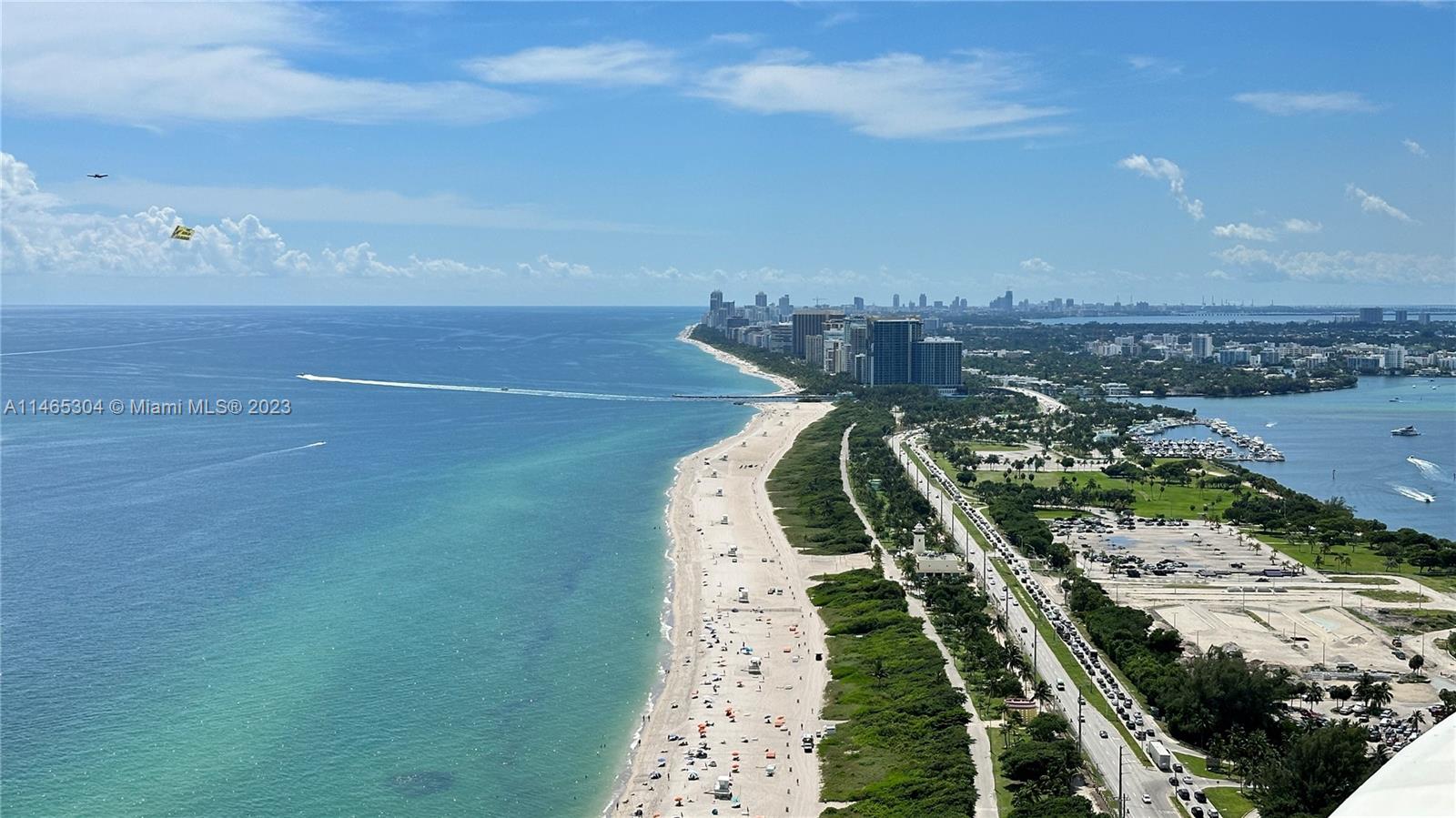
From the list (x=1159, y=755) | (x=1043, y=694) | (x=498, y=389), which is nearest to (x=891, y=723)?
(x=1043, y=694)

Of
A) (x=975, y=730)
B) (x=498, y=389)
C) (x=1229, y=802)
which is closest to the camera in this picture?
(x=1229, y=802)

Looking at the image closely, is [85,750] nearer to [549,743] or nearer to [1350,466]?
[549,743]

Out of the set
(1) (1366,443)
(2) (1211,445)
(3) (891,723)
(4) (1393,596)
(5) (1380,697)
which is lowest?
(3) (891,723)

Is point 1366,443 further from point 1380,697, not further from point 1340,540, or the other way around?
point 1380,697

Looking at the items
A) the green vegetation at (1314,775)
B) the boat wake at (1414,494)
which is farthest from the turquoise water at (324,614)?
the boat wake at (1414,494)

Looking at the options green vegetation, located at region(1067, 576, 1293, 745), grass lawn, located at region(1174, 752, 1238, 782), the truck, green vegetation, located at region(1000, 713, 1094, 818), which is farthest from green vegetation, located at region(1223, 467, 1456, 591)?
green vegetation, located at region(1000, 713, 1094, 818)

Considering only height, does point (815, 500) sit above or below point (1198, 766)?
above

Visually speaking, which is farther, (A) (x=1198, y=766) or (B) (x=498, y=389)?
(B) (x=498, y=389)
